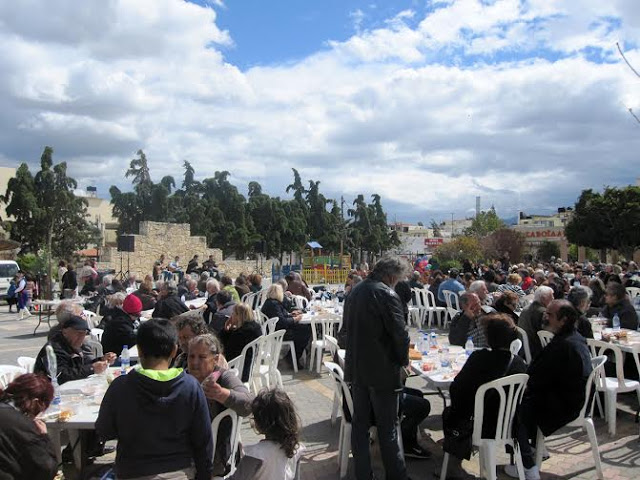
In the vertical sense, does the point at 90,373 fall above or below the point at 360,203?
below

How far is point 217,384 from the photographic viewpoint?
3254 millimetres

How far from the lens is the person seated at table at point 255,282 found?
11.2 metres

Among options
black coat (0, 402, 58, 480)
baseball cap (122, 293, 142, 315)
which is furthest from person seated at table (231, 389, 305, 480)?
baseball cap (122, 293, 142, 315)

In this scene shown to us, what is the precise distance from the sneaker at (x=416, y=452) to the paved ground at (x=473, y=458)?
43 millimetres

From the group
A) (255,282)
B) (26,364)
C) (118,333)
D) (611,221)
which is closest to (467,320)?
(118,333)

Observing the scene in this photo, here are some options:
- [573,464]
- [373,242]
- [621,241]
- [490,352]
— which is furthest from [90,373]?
[373,242]

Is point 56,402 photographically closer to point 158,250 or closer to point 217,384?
point 217,384

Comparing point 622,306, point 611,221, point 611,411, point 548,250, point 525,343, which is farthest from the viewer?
point 548,250

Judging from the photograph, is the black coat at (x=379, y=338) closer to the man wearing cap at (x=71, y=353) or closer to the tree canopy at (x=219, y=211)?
the man wearing cap at (x=71, y=353)

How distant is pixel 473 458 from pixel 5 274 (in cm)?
1985

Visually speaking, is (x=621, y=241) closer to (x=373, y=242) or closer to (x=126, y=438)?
(x=373, y=242)

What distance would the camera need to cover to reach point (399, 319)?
3.60 meters

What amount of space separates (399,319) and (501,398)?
2.77ft

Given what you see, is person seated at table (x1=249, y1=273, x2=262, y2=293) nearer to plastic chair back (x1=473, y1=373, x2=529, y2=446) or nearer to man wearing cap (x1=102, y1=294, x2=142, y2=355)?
man wearing cap (x1=102, y1=294, x2=142, y2=355)
